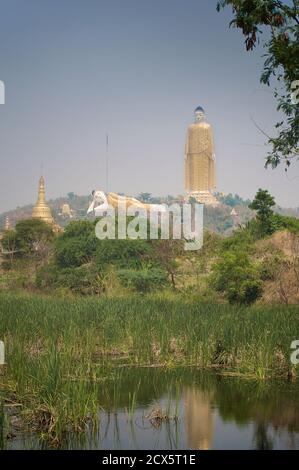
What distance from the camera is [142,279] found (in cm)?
2327

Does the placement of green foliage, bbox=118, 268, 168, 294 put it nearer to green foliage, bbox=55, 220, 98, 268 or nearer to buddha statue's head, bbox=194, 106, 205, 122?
green foliage, bbox=55, 220, 98, 268

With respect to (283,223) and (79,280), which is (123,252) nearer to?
(79,280)

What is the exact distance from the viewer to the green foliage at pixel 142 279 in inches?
910

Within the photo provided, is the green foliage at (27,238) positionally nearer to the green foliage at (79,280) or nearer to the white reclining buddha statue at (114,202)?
the green foliage at (79,280)

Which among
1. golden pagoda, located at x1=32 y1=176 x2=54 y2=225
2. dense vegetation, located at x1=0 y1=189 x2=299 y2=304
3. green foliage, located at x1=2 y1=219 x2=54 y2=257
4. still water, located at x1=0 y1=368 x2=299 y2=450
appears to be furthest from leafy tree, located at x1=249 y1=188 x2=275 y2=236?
golden pagoda, located at x1=32 y1=176 x2=54 y2=225

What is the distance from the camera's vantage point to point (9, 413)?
8.57 metres

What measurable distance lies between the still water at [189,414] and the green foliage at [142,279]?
11411 millimetres

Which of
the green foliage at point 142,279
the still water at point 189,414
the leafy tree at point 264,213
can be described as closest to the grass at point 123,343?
the still water at point 189,414

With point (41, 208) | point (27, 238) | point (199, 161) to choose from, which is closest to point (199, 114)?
point (199, 161)

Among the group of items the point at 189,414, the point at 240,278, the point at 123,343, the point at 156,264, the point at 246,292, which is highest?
the point at 156,264

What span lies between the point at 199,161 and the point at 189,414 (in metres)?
70.4

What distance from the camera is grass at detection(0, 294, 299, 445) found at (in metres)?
9.09
